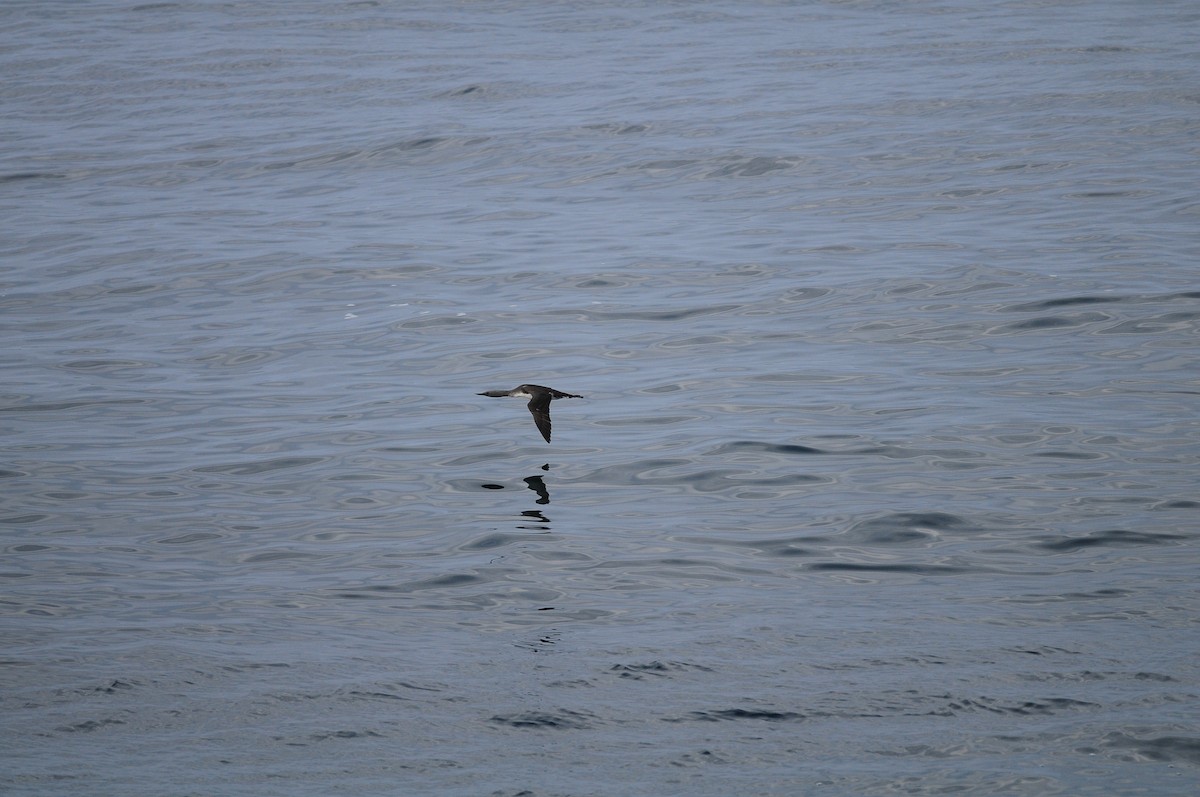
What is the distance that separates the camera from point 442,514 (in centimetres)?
1211

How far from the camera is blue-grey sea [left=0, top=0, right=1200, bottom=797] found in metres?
8.46

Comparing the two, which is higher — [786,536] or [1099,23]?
[1099,23]

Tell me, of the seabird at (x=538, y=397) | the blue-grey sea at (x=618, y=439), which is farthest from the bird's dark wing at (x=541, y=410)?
the blue-grey sea at (x=618, y=439)

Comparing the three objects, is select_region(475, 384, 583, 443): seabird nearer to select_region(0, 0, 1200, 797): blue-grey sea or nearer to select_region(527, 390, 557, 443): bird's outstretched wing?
select_region(527, 390, 557, 443): bird's outstretched wing

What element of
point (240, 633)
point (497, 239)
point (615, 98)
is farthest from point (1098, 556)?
point (615, 98)

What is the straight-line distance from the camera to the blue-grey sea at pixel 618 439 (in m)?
8.46

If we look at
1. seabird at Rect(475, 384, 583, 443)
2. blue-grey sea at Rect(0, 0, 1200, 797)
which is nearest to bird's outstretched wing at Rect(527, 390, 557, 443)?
seabird at Rect(475, 384, 583, 443)

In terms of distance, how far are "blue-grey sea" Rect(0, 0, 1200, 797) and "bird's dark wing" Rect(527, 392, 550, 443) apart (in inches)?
19.7

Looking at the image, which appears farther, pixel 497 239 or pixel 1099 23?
pixel 1099 23

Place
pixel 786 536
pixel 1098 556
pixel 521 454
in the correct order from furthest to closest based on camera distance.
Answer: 1. pixel 521 454
2. pixel 786 536
3. pixel 1098 556

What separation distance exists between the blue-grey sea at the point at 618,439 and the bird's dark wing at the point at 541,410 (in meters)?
0.50

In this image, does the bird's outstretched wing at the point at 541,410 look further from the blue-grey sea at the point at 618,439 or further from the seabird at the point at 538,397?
the blue-grey sea at the point at 618,439

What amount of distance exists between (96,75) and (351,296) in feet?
56.5

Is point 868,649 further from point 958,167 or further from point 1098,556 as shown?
point 958,167
